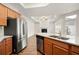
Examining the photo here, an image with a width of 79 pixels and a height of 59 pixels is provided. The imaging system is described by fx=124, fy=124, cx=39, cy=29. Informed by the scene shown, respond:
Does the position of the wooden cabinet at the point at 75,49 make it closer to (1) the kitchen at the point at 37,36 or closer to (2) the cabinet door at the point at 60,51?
(1) the kitchen at the point at 37,36

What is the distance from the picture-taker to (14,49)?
4801mm

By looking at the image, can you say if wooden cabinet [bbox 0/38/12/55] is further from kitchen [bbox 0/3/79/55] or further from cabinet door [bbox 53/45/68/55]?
cabinet door [bbox 53/45/68/55]

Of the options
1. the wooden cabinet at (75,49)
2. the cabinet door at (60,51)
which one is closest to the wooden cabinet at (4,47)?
the cabinet door at (60,51)

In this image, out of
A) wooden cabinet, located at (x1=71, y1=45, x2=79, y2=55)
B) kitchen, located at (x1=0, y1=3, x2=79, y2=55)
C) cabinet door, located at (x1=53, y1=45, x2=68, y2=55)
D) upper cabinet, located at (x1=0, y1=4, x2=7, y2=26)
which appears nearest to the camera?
wooden cabinet, located at (x1=71, y1=45, x2=79, y2=55)

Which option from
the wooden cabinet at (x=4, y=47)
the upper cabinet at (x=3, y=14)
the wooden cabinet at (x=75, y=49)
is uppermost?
the upper cabinet at (x=3, y=14)

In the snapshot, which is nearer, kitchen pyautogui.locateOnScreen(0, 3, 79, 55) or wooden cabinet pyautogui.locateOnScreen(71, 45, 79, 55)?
wooden cabinet pyautogui.locateOnScreen(71, 45, 79, 55)

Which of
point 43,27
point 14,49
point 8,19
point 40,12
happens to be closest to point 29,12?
point 40,12

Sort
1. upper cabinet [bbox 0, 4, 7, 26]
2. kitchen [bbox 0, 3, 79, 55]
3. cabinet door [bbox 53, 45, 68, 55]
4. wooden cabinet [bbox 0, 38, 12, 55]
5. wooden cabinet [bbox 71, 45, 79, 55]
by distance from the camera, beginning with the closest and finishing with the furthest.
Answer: wooden cabinet [bbox 71, 45, 79, 55] → cabinet door [bbox 53, 45, 68, 55] → kitchen [bbox 0, 3, 79, 55] → wooden cabinet [bbox 0, 38, 12, 55] → upper cabinet [bbox 0, 4, 7, 26]

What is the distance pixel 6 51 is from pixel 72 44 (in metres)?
2.58

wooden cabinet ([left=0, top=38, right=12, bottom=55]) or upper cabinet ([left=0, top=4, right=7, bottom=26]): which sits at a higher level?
upper cabinet ([left=0, top=4, right=7, bottom=26])

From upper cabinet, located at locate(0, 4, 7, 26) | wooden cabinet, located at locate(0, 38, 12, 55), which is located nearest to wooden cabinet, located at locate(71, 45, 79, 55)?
wooden cabinet, located at locate(0, 38, 12, 55)

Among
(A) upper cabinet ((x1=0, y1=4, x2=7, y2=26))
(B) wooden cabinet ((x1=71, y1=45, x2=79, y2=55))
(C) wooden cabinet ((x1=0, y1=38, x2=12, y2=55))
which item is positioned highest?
(A) upper cabinet ((x1=0, y1=4, x2=7, y2=26))

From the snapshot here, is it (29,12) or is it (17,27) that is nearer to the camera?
(17,27)
